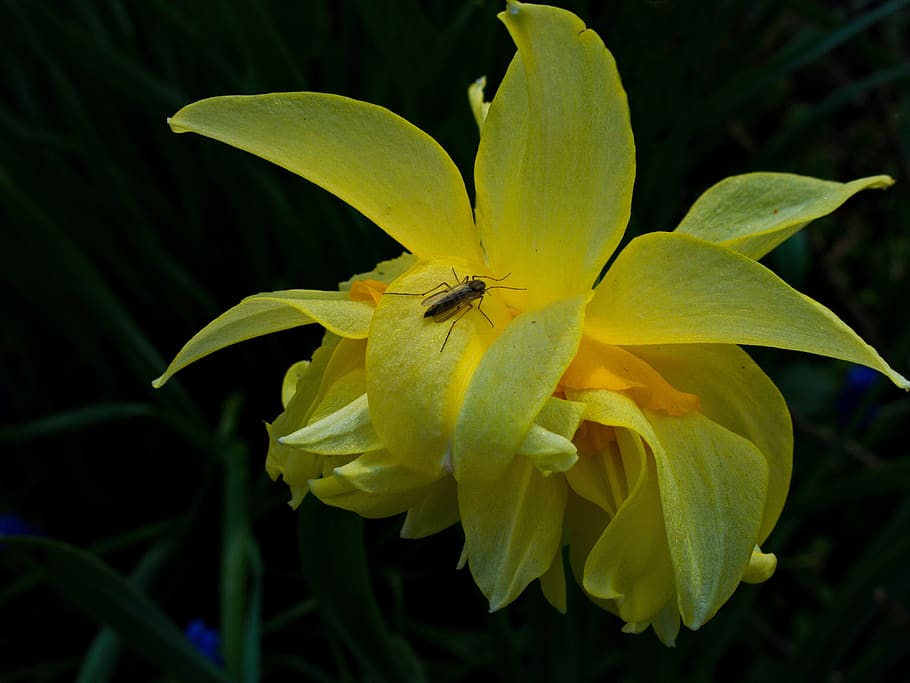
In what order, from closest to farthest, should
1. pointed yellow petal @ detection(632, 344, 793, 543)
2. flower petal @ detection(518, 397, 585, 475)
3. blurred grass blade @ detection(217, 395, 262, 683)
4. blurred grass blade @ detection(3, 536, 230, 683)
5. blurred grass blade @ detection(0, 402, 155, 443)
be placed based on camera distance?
flower petal @ detection(518, 397, 585, 475) → pointed yellow petal @ detection(632, 344, 793, 543) → blurred grass blade @ detection(3, 536, 230, 683) → blurred grass blade @ detection(217, 395, 262, 683) → blurred grass blade @ detection(0, 402, 155, 443)

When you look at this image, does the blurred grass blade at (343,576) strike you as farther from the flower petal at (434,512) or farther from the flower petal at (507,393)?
the flower petal at (507,393)

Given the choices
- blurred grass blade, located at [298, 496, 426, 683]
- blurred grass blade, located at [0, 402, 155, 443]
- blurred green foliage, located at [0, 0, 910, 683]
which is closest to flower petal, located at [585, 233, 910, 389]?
blurred grass blade, located at [298, 496, 426, 683]

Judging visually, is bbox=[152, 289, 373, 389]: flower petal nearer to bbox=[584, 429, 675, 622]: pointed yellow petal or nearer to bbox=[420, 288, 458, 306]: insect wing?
bbox=[420, 288, 458, 306]: insect wing

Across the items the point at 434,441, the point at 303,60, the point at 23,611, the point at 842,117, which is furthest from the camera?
the point at 842,117

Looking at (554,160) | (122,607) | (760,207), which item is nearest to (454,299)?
(554,160)

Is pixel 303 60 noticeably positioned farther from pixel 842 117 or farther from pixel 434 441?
pixel 842 117

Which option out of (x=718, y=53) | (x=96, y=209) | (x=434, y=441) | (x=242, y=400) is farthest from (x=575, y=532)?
(x=718, y=53)
